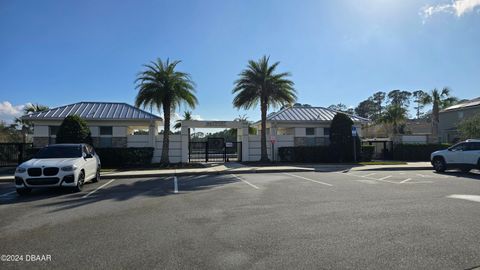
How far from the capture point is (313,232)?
5875 mm

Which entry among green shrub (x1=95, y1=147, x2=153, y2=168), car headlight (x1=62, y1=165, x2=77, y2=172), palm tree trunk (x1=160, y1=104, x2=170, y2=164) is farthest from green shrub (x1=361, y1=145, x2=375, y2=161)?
car headlight (x1=62, y1=165, x2=77, y2=172)

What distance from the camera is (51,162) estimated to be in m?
10.9

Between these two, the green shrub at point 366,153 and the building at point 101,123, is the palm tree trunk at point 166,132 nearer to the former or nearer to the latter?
the building at point 101,123

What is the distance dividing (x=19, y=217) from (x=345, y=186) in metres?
10.3

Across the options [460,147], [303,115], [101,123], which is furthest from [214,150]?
[460,147]

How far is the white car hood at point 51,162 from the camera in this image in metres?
10.6

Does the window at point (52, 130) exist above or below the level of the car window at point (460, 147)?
above

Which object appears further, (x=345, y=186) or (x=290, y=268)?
(x=345, y=186)

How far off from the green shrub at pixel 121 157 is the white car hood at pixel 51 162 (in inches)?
440

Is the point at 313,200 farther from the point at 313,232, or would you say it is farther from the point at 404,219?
the point at 313,232

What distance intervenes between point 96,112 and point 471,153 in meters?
25.1

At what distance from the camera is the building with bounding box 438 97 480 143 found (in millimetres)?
39094

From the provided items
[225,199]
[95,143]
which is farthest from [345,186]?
[95,143]

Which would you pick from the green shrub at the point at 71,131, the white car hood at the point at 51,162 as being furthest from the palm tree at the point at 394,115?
the white car hood at the point at 51,162
